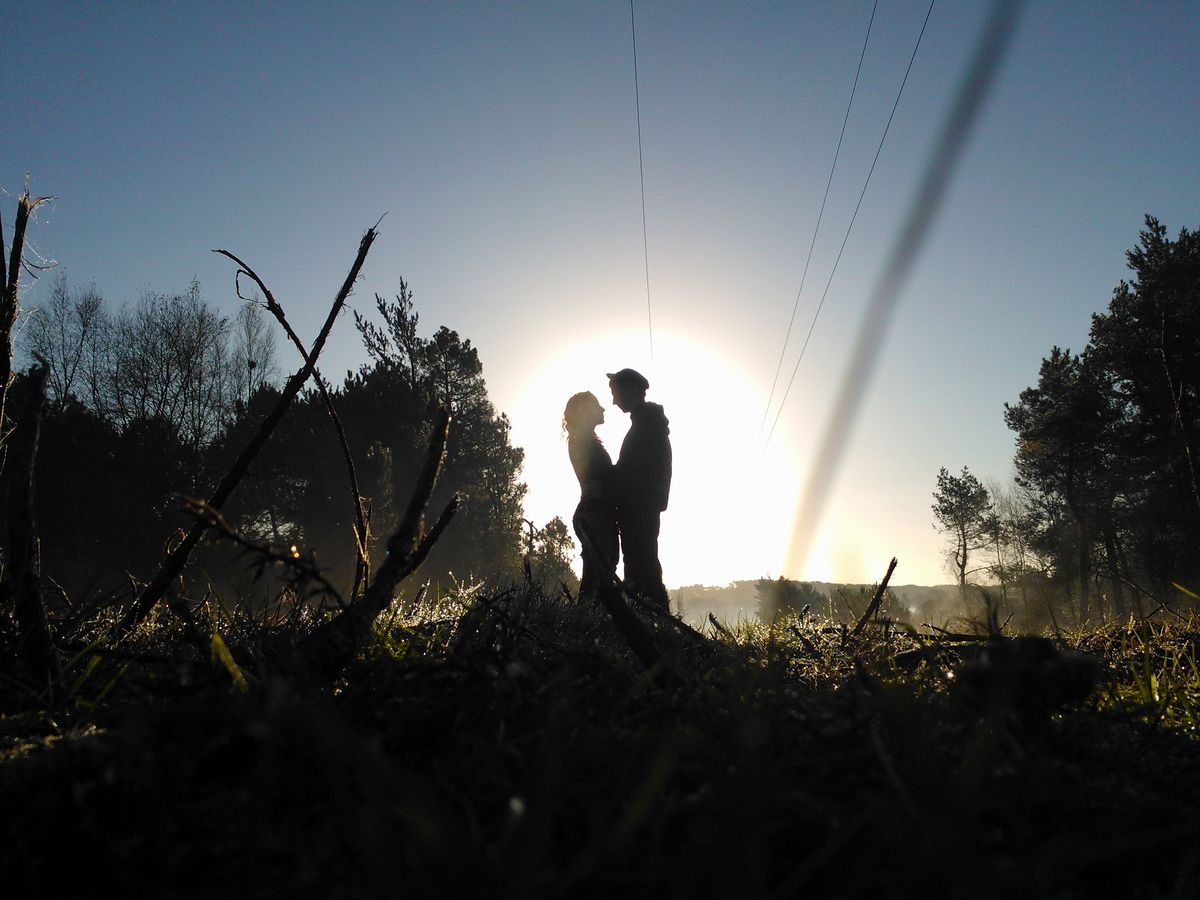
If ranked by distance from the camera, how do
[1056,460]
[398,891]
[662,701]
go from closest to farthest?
[398,891], [662,701], [1056,460]

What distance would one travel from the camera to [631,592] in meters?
2.36

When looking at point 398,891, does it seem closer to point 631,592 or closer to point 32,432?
point 32,432

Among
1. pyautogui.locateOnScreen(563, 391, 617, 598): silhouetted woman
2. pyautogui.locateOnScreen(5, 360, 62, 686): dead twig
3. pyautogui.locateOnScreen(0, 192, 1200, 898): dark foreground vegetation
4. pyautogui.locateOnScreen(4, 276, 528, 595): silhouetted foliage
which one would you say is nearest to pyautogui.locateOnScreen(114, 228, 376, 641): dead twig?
pyautogui.locateOnScreen(0, 192, 1200, 898): dark foreground vegetation

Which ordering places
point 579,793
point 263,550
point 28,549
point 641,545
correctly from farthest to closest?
point 641,545 < point 28,549 < point 263,550 < point 579,793

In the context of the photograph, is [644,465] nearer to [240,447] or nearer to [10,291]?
[10,291]

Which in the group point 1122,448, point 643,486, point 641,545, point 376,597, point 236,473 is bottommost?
point 376,597

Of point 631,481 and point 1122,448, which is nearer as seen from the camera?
point 631,481

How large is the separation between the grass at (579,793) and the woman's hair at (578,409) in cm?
624

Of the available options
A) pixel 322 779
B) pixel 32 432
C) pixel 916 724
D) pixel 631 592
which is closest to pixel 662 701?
pixel 916 724

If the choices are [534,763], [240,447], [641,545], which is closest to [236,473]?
[534,763]

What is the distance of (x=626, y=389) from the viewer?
7211 mm

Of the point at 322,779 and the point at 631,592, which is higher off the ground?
the point at 631,592

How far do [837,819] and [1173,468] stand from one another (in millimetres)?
33285

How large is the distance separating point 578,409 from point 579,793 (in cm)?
681
